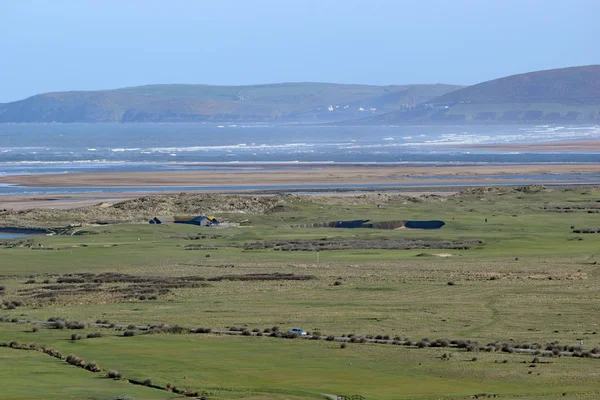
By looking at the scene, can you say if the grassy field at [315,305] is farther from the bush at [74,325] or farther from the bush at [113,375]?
the bush at [74,325]

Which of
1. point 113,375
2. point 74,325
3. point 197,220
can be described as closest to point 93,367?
point 113,375

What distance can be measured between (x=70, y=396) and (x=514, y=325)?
16.7 meters

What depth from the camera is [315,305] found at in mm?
43156

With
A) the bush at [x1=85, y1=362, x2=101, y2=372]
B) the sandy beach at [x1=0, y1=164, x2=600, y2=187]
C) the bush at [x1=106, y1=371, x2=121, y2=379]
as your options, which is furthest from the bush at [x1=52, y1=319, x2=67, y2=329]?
the sandy beach at [x1=0, y1=164, x2=600, y2=187]

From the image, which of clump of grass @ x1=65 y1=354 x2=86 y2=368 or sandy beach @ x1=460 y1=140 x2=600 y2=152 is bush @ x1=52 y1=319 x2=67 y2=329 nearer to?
clump of grass @ x1=65 y1=354 x2=86 y2=368

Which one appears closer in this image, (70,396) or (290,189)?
(70,396)

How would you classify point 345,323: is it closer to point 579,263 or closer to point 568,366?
point 568,366

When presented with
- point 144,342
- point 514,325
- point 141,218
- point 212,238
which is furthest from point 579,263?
point 141,218

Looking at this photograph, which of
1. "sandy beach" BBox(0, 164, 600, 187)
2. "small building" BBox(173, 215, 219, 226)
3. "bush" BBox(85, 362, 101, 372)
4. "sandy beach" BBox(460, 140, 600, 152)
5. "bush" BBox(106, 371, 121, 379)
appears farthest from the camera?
"sandy beach" BBox(460, 140, 600, 152)

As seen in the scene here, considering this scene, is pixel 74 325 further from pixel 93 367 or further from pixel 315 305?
pixel 315 305

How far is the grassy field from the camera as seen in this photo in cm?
2905

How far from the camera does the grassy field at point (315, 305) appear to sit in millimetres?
29047

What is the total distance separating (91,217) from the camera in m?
77.8

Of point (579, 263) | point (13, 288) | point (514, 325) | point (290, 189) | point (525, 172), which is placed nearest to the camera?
point (514, 325)
